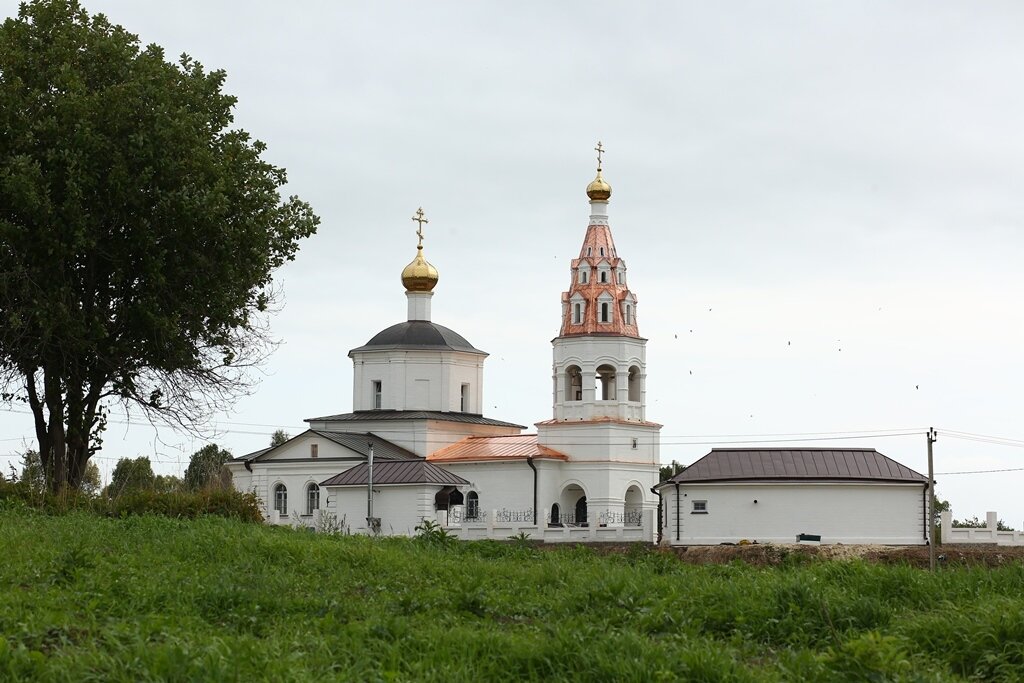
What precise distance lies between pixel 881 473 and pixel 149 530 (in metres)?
26.1

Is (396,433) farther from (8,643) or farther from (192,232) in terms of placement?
(8,643)

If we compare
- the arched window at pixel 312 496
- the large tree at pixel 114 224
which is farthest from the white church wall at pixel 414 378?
the large tree at pixel 114 224

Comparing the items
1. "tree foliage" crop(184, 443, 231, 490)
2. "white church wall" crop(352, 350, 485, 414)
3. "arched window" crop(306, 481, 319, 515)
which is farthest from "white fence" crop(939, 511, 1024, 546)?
"tree foliage" crop(184, 443, 231, 490)

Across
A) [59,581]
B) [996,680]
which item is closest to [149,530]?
[59,581]

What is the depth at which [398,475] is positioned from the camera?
42.3m

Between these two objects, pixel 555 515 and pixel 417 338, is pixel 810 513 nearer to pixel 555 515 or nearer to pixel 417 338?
pixel 555 515

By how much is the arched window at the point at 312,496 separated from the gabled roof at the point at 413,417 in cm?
417

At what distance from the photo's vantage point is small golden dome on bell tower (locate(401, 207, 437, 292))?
54219 millimetres

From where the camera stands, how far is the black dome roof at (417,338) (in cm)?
5284

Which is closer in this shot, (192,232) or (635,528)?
(192,232)

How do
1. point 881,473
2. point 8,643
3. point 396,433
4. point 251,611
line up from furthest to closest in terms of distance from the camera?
point 396,433 → point 881,473 → point 251,611 → point 8,643

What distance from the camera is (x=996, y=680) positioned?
8.21 m

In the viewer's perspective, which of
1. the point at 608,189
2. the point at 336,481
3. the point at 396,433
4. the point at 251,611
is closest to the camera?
the point at 251,611

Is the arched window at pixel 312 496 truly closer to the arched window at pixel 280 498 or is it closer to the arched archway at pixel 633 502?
the arched window at pixel 280 498
